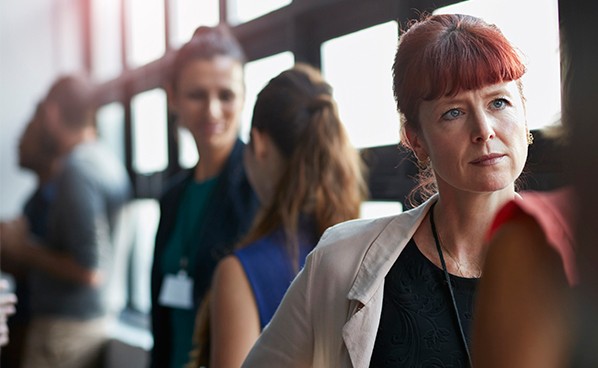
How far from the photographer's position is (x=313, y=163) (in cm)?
191

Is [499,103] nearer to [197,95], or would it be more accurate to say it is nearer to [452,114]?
[452,114]

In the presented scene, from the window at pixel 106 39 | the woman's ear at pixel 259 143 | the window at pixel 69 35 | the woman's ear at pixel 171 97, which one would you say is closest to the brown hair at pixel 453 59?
the woman's ear at pixel 259 143

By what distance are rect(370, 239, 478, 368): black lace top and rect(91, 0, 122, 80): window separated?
9.23ft

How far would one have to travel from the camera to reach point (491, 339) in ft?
3.06

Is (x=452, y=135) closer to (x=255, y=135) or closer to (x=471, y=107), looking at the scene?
(x=471, y=107)

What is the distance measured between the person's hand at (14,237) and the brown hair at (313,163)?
240 centimetres

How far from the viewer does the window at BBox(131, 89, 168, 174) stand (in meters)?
3.34

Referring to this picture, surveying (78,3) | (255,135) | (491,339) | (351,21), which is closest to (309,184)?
(255,135)

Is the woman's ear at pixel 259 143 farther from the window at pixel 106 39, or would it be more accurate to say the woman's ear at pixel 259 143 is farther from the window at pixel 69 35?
the window at pixel 69 35

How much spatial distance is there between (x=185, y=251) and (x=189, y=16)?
807 millimetres

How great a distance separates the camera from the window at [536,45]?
1.17 meters

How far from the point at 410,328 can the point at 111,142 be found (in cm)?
292

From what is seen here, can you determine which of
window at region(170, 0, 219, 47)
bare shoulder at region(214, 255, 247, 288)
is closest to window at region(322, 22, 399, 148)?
bare shoulder at region(214, 255, 247, 288)

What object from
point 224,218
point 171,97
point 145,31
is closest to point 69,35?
point 145,31
